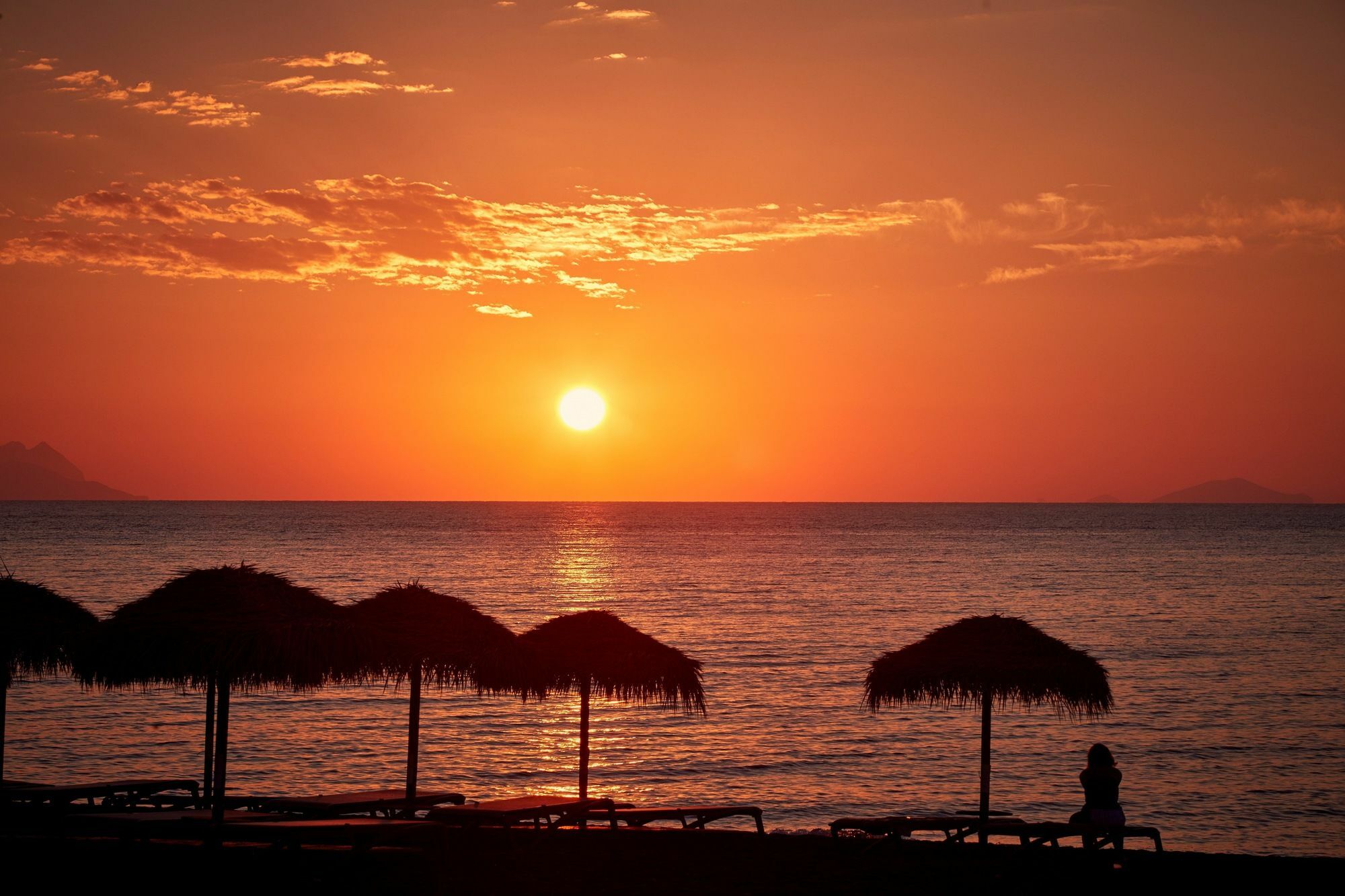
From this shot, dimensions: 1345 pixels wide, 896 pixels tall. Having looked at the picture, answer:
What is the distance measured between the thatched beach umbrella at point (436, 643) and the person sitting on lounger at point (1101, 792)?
6.56 metres

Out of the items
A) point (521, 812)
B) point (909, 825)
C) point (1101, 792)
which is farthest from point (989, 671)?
point (521, 812)

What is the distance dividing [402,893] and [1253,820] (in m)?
15.2

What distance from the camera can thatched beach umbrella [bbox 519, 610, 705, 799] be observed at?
1453 cm

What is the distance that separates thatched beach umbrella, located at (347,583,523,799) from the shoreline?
181cm

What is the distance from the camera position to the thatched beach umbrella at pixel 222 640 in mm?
10688

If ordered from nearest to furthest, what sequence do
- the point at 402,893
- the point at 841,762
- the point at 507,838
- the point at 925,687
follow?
1. the point at 402,893
2. the point at 507,838
3. the point at 925,687
4. the point at 841,762

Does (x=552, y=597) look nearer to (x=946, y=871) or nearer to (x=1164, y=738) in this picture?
(x=1164, y=738)

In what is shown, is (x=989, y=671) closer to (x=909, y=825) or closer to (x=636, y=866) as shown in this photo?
(x=909, y=825)

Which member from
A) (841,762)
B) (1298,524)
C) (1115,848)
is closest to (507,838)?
(1115,848)

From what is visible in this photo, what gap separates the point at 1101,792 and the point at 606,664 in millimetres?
5991

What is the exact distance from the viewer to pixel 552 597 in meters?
65.1

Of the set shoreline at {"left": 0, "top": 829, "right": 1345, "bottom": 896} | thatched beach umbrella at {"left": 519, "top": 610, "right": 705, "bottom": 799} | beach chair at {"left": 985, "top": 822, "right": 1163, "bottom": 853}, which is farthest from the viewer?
thatched beach umbrella at {"left": 519, "top": 610, "right": 705, "bottom": 799}

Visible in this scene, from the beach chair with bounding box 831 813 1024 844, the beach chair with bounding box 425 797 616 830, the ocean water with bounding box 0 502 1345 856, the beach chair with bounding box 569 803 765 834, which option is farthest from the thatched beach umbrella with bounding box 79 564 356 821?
the ocean water with bounding box 0 502 1345 856

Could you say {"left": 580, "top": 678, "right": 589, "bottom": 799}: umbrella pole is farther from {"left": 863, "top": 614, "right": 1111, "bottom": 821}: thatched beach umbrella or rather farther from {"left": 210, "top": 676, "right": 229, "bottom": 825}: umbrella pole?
{"left": 210, "top": 676, "right": 229, "bottom": 825}: umbrella pole
